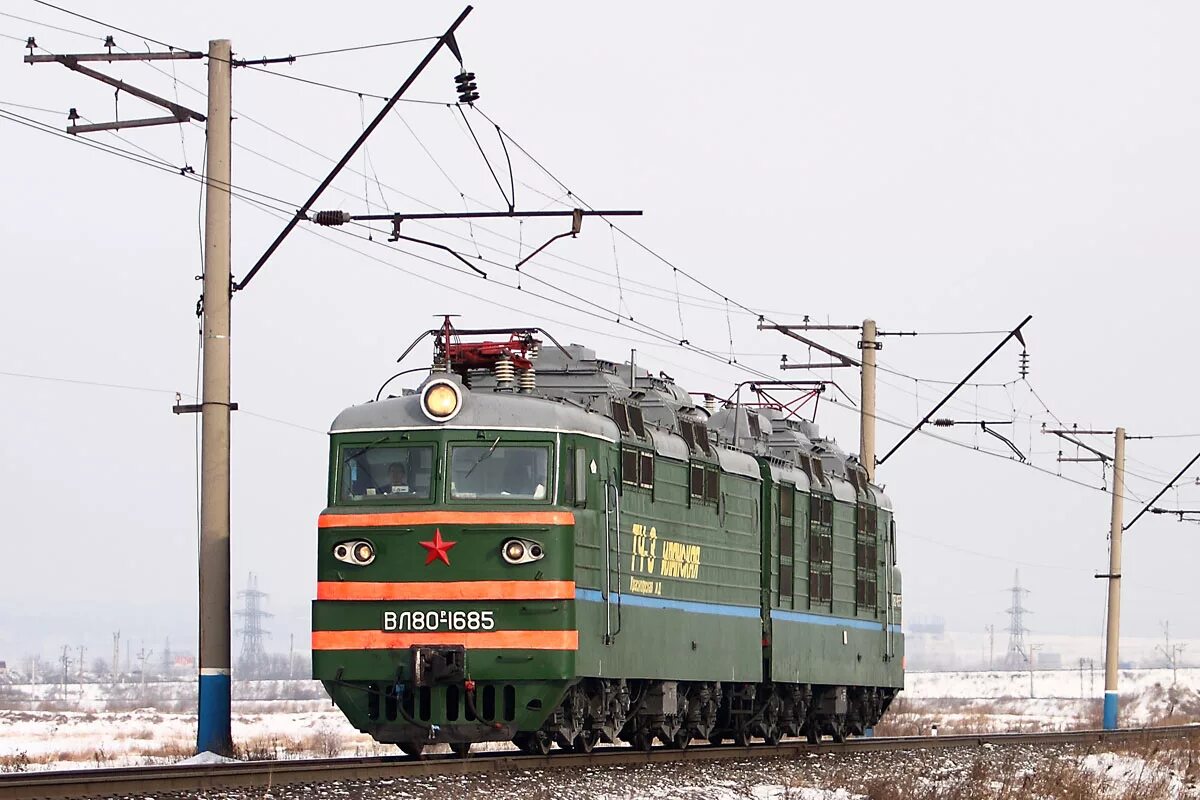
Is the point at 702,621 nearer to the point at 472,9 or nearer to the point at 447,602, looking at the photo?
the point at 447,602

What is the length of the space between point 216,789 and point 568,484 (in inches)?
230

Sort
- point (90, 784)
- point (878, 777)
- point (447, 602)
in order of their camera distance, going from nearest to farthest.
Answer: point (90, 784) < point (447, 602) < point (878, 777)

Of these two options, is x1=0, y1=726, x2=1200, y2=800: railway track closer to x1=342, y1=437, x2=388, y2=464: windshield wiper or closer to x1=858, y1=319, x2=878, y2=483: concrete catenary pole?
x1=342, y1=437, x2=388, y2=464: windshield wiper

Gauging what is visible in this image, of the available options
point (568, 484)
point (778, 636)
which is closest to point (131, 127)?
point (568, 484)

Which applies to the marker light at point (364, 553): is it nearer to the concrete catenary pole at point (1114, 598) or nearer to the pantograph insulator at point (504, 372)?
the pantograph insulator at point (504, 372)

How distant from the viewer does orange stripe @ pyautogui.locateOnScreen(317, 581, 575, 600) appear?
68.3 ft

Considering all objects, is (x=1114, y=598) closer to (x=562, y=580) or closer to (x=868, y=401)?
(x=868, y=401)

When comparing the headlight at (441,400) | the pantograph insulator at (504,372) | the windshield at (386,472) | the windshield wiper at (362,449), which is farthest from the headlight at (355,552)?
the pantograph insulator at (504,372)

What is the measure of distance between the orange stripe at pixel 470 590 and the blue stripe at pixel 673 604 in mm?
364

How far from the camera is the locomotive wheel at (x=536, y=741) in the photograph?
72.4ft

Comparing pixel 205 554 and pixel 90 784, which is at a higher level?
pixel 205 554

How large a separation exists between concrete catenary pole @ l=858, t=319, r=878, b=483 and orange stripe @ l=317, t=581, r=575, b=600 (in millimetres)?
18980

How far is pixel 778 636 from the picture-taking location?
28531 mm

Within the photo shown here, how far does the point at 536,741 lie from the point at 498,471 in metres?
3.16
